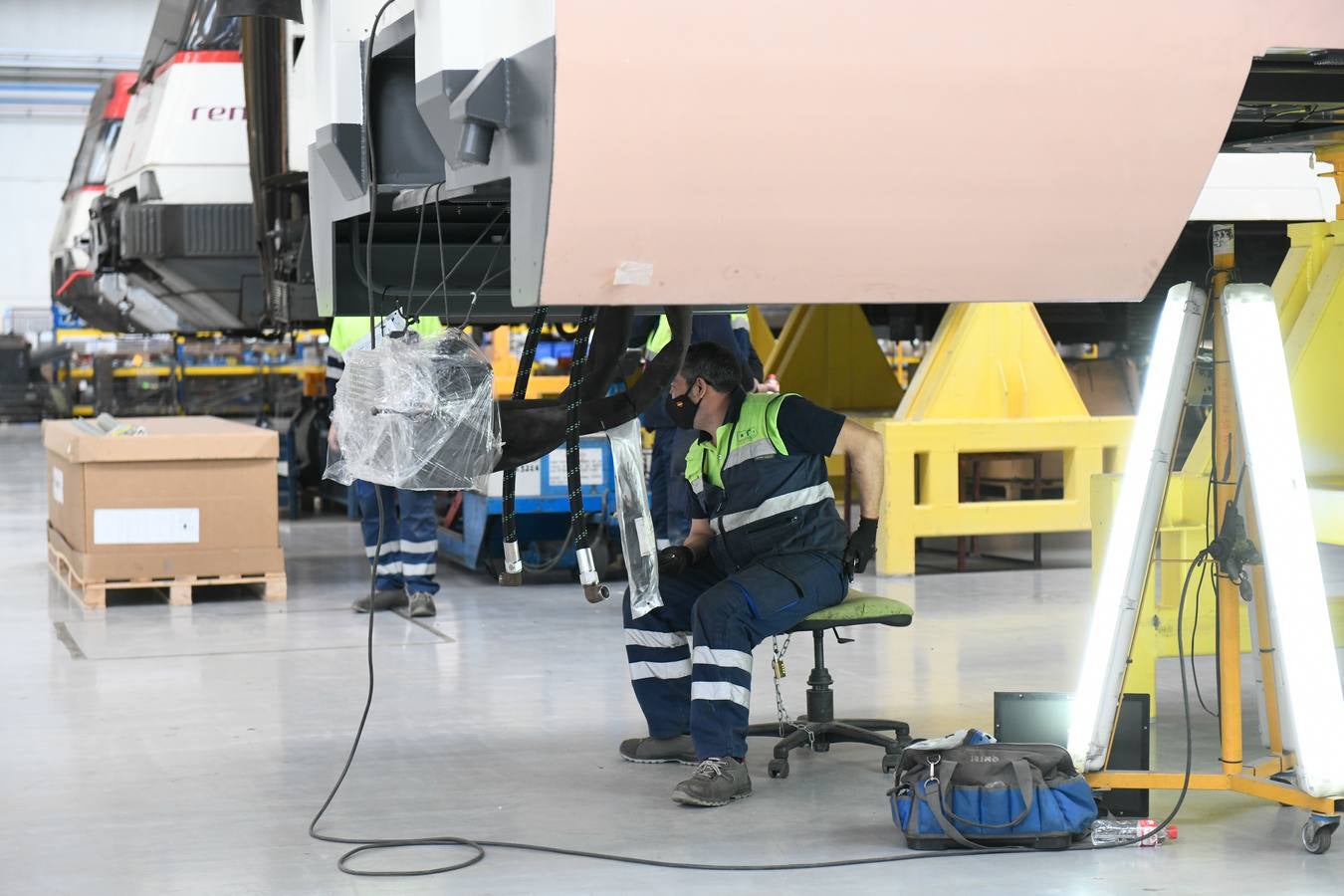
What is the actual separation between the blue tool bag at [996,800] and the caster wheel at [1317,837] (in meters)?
0.48

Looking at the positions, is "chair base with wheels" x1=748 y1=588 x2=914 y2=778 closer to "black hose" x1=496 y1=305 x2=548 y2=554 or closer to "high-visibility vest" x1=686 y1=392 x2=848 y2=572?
"high-visibility vest" x1=686 y1=392 x2=848 y2=572

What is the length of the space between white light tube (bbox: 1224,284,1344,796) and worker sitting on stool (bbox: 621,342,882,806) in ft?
3.80

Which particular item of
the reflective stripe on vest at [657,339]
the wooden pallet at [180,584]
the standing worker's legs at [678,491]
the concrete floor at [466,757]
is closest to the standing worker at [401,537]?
the concrete floor at [466,757]

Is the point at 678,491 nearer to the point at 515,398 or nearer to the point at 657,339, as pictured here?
the point at 657,339

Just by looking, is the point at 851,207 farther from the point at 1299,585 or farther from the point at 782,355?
the point at 782,355

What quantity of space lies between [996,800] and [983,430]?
5.01 metres

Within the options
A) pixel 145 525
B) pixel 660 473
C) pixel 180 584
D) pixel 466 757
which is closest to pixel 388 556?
pixel 180 584

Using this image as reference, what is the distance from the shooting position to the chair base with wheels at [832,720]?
4520 mm

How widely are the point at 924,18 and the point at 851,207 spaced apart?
0.35 meters

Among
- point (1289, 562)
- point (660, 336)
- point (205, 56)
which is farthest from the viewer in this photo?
point (205, 56)

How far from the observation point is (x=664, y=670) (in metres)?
4.72

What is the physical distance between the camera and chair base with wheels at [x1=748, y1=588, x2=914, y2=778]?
14.8 feet

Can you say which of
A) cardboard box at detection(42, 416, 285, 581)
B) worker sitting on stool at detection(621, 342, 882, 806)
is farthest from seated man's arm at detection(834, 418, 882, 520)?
cardboard box at detection(42, 416, 285, 581)

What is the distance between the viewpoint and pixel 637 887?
11.7ft
